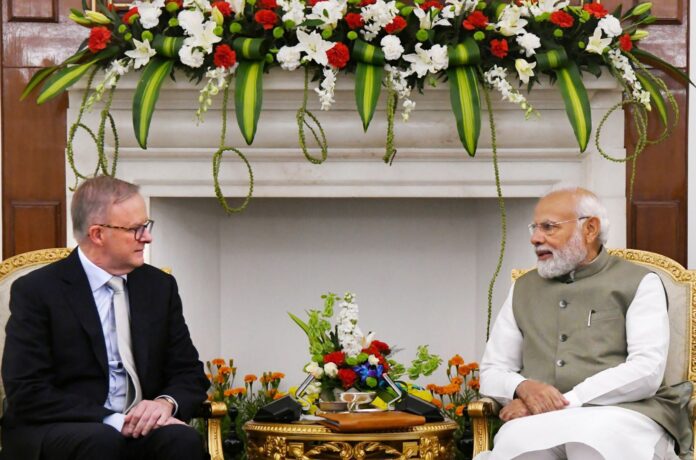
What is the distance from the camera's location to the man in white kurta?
133 inches

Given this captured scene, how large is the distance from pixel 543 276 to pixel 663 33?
1.33 meters

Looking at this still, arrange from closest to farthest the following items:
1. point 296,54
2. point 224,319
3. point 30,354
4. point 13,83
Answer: point 30,354 < point 296,54 < point 13,83 < point 224,319

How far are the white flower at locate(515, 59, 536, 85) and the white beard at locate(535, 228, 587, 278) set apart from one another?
2.25 feet

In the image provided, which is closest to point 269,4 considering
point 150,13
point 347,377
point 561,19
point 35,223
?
point 150,13

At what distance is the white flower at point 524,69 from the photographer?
4156 mm

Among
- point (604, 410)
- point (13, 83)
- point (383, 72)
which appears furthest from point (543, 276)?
point (13, 83)

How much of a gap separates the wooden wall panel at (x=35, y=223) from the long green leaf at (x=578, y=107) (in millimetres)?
1961

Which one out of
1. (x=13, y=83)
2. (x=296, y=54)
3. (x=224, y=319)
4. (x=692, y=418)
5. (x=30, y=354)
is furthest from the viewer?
(x=224, y=319)

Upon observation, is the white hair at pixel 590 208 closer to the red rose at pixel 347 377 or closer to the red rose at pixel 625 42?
the red rose at pixel 625 42

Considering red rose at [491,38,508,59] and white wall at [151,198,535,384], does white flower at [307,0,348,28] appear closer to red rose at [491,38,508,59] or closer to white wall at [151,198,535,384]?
red rose at [491,38,508,59]

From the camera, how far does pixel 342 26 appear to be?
4195 mm

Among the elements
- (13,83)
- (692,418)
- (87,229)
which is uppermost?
(13,83)

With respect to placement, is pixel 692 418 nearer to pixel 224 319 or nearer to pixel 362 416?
pixel 362 416

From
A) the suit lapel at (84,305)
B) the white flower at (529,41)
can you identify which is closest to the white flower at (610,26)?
the white flower at (529,41)
